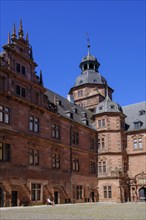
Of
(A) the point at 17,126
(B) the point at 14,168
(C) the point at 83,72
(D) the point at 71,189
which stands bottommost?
(D) the point at 71,189

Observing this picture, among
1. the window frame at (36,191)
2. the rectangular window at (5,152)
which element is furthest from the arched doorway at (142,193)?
the rectangular window at (5,152)

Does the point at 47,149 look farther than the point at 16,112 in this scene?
Yes

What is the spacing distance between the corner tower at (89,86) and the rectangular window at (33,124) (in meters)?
20.1

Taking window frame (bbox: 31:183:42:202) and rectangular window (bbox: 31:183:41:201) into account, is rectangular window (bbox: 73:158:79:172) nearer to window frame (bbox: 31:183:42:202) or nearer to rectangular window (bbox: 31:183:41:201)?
window frame (bbox: 31:183:42:202)

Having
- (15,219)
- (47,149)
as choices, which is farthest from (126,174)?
(15,219)

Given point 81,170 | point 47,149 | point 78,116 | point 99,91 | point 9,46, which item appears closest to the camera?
Result: point 9,46

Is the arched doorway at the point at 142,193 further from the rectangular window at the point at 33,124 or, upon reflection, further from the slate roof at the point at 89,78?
the slate roof at the point at 89,78

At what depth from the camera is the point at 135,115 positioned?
4828 cm

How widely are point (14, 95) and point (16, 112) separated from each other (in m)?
1.63

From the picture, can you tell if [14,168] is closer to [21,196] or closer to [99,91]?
[21,196]

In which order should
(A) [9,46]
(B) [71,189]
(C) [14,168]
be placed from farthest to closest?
(B) [71,189]
(A) [9,46]
(C) [14,168]

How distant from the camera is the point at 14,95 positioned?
98.3 ft

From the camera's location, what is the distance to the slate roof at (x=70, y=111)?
3869 cm

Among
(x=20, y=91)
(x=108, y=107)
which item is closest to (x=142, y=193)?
(x=108, y=107)
